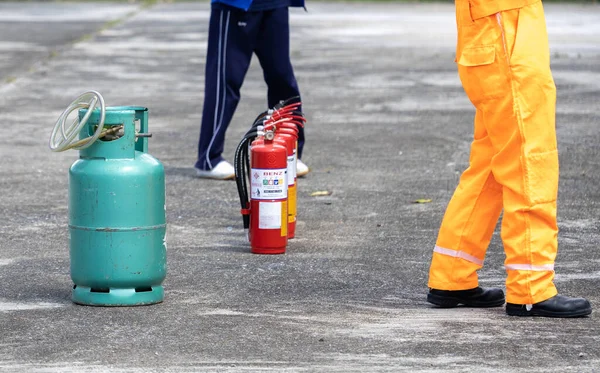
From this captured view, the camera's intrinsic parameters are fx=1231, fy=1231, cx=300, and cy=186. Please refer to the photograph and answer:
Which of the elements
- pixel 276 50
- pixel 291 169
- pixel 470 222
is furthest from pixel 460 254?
pixel 276 50

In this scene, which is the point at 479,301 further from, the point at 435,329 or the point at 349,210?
the point at 349,210

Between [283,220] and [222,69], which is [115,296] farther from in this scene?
[222,69]

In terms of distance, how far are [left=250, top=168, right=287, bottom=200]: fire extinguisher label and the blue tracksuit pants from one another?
6.57ft

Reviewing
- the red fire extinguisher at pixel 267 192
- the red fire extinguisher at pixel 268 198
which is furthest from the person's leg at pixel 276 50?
the red fire extinguisher at pixel 268 198

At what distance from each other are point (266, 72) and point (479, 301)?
329 centimetres

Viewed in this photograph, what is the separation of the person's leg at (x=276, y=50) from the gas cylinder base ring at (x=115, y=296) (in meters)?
3.09

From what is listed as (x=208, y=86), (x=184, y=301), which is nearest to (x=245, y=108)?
(x=208, y=86)

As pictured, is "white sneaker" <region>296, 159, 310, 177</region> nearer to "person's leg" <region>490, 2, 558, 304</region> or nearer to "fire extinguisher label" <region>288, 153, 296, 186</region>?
"fire extinguisher label" <region>288, 153, 296, 186</region>

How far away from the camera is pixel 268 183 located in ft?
19.7

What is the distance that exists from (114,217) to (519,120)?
1.66 m

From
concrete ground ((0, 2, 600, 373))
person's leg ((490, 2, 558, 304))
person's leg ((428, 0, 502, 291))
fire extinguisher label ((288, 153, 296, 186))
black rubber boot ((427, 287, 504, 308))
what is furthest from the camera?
fire extinguisher label ((288, 153, 296, 186))

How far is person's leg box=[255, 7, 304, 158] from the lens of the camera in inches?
309

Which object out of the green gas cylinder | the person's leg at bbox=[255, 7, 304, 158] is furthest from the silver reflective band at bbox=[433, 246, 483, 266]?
the person's leg at bbox=[255, 7, 304, 158]

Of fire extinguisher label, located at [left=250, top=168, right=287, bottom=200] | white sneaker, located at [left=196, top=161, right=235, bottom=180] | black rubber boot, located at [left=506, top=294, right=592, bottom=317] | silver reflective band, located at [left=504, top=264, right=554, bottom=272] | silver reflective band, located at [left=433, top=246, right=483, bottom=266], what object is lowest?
white sneaker, located at [left=196, top=161, right=235, bottom=180]
